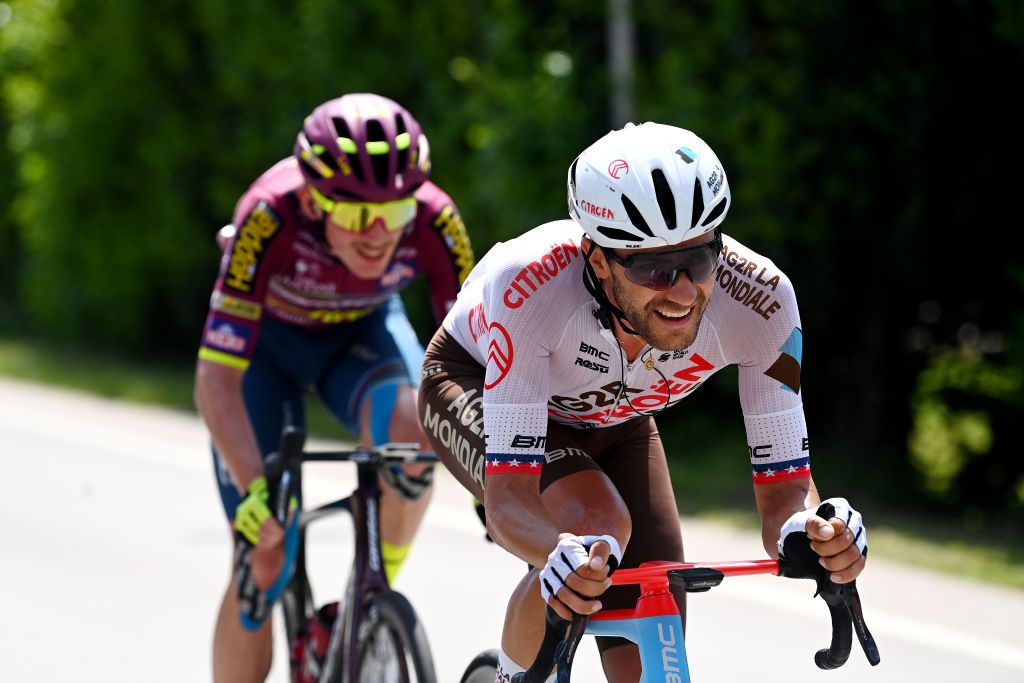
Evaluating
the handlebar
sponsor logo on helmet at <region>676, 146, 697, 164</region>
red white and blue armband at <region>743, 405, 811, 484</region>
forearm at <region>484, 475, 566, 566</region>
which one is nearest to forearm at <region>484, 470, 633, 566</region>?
forearm at <region>484, 475, 566, 566</region>

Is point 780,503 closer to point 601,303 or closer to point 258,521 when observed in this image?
A: point 601,303

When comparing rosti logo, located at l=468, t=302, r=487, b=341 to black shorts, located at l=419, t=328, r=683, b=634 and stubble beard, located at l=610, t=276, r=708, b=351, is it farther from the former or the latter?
stubble beard, located at l=610, t=276, r=708, b=351

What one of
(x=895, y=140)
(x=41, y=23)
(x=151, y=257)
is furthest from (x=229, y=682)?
(x=41, y=23)

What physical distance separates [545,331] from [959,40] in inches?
233

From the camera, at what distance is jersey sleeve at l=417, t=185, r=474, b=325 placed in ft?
16.6

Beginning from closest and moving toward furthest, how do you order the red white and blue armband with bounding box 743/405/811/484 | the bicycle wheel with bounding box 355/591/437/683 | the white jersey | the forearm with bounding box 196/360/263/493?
1. the white jersey
2. the red white and blue armband with bounding box 743/405/811/484
3. the bicycle wheel with bounding box 355/591/437/683
4. the forearm with bounding box 196/360/263/493

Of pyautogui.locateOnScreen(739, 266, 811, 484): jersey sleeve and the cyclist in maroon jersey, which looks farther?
the cyclist in maroon jersey

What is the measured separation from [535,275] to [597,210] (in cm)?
22

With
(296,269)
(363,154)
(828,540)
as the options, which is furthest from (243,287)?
(828,540)

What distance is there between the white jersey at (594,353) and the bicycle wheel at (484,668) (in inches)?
29.8

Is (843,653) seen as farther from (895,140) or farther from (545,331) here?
(895,140)

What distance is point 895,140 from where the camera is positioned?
8.79 meters

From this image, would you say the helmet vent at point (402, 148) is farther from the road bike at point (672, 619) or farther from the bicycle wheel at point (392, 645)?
the road bike at point (672, 619)

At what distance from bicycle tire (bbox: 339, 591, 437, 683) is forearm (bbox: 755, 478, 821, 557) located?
3.59 feet
